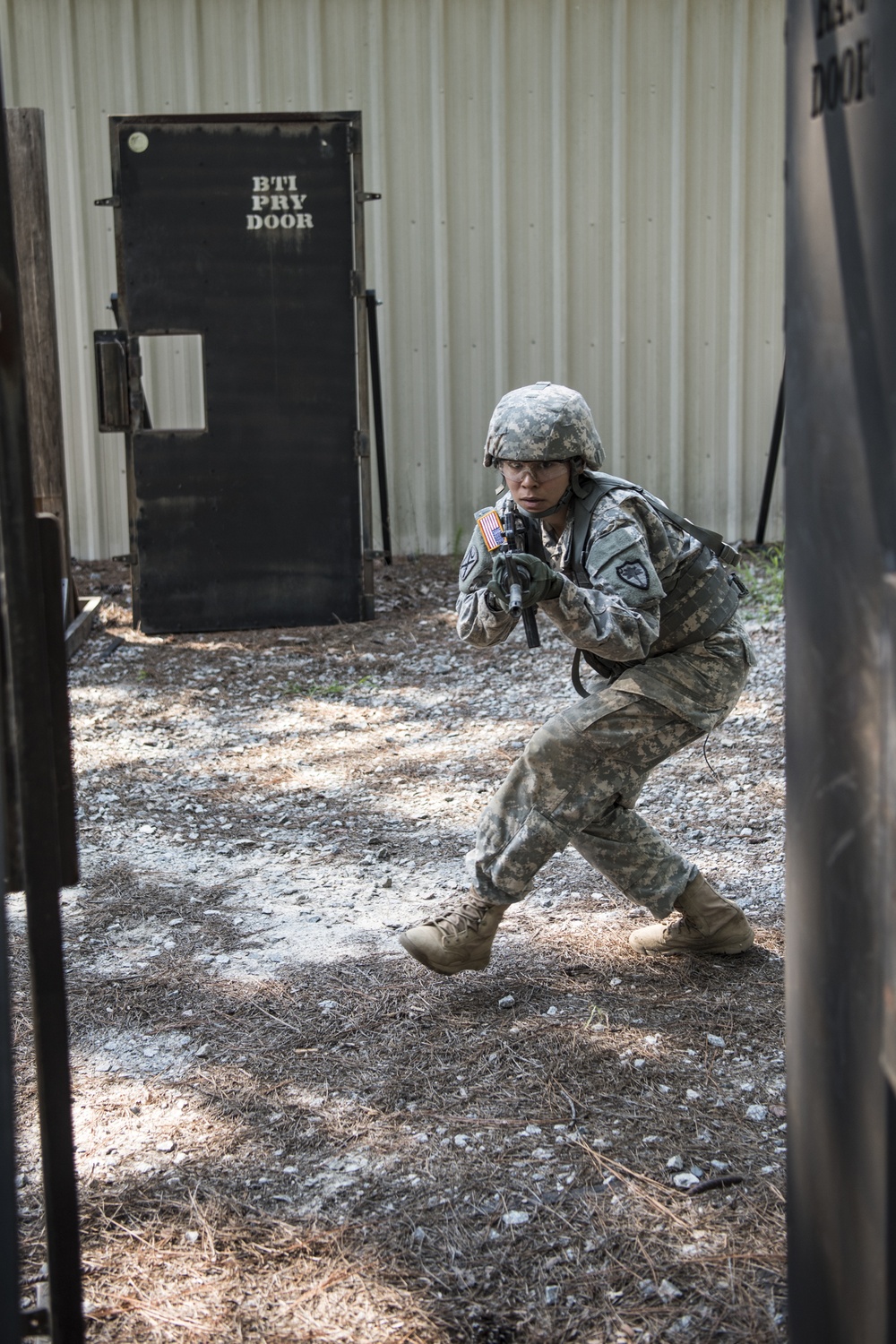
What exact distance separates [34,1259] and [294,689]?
427 cm

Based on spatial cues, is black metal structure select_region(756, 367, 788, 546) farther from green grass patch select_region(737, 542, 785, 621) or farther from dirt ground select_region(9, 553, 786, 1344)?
dirt ground select_region(9, 553, 786, 1344)

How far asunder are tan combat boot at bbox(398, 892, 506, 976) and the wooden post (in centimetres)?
442

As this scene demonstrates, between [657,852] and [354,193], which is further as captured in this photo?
[354,193]

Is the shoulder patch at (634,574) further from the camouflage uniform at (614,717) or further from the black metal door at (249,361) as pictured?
the black metal door at (249,361)

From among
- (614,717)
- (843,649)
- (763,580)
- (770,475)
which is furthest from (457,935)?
(770,475)

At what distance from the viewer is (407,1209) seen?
2.45 metres

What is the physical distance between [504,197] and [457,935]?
695 cm

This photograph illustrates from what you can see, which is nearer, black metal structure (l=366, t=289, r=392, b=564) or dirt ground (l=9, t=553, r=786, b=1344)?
dirt ground (l=9, t=553, r=786, b=1344)

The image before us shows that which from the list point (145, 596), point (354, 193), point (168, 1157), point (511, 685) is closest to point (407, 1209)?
point (168, 1157)

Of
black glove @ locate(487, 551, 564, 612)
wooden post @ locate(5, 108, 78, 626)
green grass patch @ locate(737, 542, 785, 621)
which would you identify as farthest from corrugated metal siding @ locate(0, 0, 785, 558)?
black glove @ locate(487, 551, 564, 612)

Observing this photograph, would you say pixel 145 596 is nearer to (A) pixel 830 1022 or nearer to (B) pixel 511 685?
(B) pixel 511 685

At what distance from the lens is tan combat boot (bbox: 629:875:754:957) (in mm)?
3371

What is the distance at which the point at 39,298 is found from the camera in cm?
704

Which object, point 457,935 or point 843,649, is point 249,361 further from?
point 843,649
